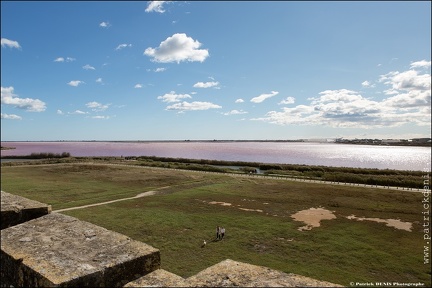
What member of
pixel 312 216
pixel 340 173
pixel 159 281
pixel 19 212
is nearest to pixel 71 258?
pixel 159 281

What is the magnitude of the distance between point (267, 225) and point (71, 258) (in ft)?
71.7

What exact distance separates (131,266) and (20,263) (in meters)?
1.58

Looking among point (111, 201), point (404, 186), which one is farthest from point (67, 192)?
point (404, 186)

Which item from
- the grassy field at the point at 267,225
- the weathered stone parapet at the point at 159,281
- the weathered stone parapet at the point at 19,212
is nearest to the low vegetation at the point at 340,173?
the grassy field at the point at 267,225

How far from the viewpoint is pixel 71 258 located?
3861mm

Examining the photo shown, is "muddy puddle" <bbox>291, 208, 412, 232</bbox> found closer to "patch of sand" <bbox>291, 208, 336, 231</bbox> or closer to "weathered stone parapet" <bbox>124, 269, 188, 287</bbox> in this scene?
"patch of sand" <bbox>291, 208, 336, 231</bbox>

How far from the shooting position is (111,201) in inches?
1287

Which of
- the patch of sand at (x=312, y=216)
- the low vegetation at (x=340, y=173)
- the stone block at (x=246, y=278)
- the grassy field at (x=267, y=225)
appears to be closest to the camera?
the stone block at (x=246, y=278)

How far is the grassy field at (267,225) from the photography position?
16578 mm

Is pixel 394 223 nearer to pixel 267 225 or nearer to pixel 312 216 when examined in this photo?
pixel 312 216

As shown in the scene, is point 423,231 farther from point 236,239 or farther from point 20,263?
point 20,263

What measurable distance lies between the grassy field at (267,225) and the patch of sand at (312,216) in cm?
64

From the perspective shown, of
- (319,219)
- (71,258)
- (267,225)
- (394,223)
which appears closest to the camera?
(71,258)

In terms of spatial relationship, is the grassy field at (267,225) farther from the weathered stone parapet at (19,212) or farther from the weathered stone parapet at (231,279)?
the weathered stone parapet at (231,279)
